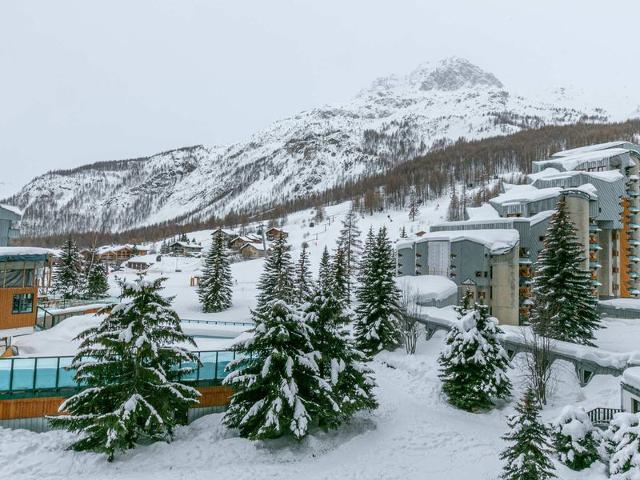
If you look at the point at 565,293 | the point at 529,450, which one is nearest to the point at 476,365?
the point at 529,450

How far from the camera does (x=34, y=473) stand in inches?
490

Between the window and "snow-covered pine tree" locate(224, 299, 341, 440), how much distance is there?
19628 mm

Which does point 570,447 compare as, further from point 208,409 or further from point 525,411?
point 208,409

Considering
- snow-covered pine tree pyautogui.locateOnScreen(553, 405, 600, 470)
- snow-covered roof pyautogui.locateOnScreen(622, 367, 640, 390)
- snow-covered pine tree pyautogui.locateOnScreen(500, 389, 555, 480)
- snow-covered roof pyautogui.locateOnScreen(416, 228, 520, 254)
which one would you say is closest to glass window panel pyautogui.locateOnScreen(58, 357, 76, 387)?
snow-covered pine tree pyautogui.locateOnScreen(500, 389, 555, 480)

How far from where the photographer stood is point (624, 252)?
54031 millimetres

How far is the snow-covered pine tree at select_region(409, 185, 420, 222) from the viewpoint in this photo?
409ft

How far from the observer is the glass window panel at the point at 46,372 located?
15.6 m

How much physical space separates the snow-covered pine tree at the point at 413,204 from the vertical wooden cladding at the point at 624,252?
6900cm

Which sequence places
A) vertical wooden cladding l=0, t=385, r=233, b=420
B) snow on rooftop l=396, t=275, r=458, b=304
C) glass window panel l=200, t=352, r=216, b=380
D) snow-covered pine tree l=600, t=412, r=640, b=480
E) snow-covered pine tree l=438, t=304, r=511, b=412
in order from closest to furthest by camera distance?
snow-covered pine tree l=600, t=412, r=640, b=480
vertical wooden cladding l=0, t=385, r=233, b=420
glass window panel l=200, t=352, r=216, b=380
snow-covered pine tree l=438, t=304, r=511, b=412
snow on rooftop l=396, t=275, r=458, b=304

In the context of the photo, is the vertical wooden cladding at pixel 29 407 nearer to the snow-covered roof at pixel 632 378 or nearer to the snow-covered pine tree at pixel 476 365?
the snow-covered pine tree at pixel 476 365

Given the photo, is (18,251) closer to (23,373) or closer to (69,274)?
(23,373)

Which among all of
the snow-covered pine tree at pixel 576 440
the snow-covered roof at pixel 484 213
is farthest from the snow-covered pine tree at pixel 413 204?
the snow-covered pine tree at pixel 576 440

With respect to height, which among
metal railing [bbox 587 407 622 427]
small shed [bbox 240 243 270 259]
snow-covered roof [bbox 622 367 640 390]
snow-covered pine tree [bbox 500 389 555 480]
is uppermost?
small shed [bbox 240 243 270 259]

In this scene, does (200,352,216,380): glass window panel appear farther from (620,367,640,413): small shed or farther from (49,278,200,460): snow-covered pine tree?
(620,367,640,413): small shed
